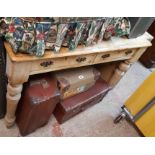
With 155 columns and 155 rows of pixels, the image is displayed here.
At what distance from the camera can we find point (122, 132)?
5.88 feet

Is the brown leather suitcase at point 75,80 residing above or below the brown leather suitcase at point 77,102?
above

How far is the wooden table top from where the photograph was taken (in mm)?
1020

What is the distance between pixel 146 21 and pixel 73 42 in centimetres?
64

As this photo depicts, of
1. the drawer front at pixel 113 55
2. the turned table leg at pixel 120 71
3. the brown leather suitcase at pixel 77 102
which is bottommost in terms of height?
the brown leather suitcase at pixel 77 102

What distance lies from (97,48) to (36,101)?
51cm

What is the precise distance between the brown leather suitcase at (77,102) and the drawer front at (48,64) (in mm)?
380

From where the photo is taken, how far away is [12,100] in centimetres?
128

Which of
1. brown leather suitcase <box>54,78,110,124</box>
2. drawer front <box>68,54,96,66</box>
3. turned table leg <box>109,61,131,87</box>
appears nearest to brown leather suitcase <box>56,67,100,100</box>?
brown leather suitcase <box>54,78,110,124</box>

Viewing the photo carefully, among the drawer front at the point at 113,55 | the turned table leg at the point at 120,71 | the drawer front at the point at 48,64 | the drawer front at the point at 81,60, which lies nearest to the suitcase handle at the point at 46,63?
the drawer front at the point at 48,64

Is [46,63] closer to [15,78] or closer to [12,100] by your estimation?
[15,78]

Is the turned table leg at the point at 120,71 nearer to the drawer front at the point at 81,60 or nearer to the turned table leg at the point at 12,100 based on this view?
the drawer front at the point at 81,60

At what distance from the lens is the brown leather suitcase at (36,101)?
1.25m
